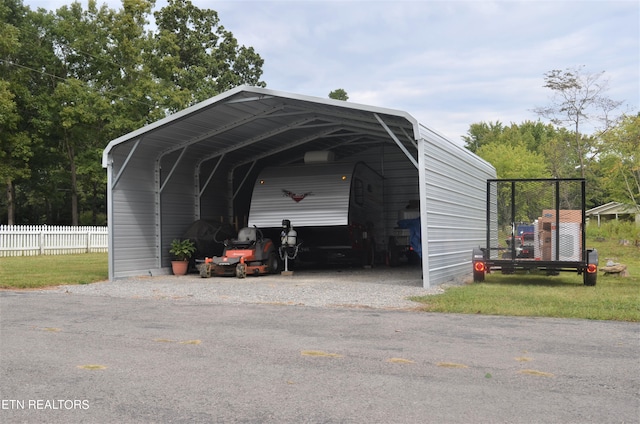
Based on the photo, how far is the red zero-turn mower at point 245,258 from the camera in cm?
1691

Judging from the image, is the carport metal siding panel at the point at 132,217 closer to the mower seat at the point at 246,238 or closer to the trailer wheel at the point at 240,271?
the mower seat at the point at 246,238

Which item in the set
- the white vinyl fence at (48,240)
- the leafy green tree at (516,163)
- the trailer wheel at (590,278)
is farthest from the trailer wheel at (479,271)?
the leafy green tree at (516,163)

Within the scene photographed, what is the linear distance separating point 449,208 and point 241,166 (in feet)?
32.4

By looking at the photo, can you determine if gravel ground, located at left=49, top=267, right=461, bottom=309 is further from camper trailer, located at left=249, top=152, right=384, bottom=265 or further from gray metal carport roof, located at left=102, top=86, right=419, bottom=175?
gray metal carport roof, located at left=102, top=86, right=419, bottom=175

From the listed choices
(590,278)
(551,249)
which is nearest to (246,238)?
(551,249)

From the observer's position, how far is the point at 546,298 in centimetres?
1092

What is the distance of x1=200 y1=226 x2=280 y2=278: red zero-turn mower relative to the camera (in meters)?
16.9

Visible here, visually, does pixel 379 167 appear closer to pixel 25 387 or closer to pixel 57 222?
pixel 25 387

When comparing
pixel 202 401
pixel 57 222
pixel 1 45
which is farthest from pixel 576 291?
pixel 57 222

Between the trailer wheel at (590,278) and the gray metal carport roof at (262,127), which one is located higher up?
the gray metal carport roof at (262,127)

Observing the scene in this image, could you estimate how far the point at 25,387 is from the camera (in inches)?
201

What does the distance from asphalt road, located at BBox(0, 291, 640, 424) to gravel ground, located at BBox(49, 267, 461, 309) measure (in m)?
2.06

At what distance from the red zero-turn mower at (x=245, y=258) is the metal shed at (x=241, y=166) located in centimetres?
224

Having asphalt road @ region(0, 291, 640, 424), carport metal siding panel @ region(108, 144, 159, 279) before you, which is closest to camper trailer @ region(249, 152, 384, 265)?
carport metal siding panel @ region(108, 144, 159, 279)
